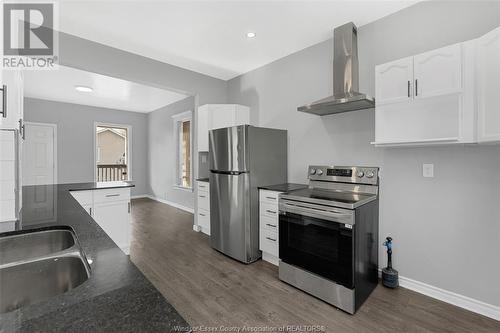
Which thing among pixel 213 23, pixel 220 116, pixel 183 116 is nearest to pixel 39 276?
pixel 213 23

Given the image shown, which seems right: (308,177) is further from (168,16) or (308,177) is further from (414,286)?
(168,16)

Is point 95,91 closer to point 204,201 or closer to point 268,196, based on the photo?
point 204,201

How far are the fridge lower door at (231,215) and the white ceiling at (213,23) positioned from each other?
170 centimetres

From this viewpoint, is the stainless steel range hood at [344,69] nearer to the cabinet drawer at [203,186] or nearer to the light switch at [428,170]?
the light switch at [428,170]

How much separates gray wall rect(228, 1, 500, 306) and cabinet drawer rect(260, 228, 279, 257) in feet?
3.51

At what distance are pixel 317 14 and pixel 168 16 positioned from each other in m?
1.55

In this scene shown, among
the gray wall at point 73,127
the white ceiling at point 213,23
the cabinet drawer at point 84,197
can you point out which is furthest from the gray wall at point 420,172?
the gray wall at point 73,127

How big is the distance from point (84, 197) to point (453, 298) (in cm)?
377

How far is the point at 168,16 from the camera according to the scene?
101 inches

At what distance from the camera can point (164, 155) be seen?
6.72 m

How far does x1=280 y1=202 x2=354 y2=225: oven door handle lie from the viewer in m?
1.98

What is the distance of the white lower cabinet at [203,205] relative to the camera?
384cm

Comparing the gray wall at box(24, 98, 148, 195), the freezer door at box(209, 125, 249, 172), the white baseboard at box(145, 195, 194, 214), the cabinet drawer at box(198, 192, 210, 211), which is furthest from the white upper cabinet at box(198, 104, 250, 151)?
the gray wall at box(24, 98, 148, 195)

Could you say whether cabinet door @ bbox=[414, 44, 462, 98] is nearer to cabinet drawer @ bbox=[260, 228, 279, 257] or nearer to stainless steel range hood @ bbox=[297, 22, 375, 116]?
stainless steel range hood @ bbox=[297, 22, 375, 116]
